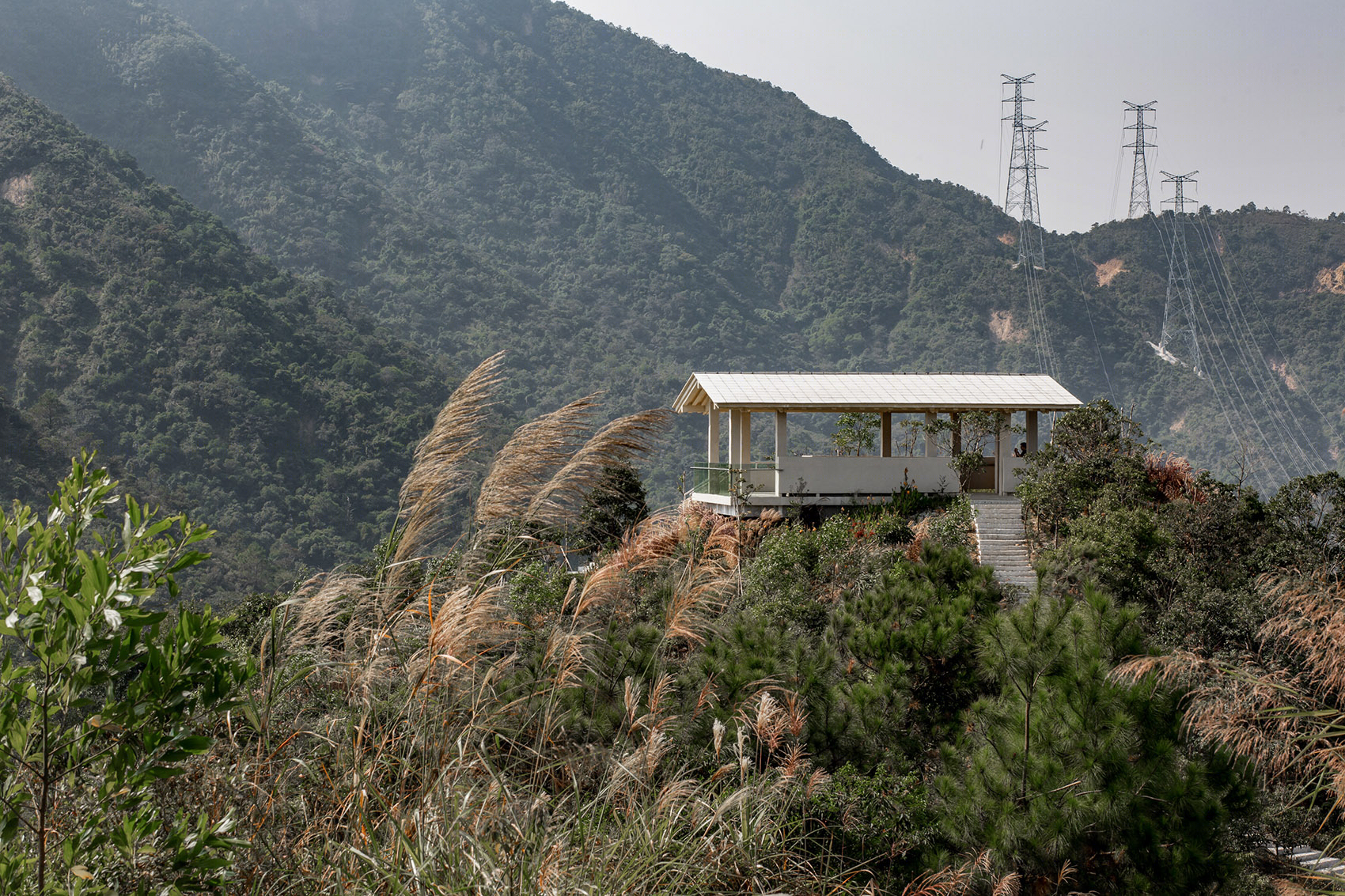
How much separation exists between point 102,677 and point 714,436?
55.0ft

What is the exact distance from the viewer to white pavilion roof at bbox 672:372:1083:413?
665 inches

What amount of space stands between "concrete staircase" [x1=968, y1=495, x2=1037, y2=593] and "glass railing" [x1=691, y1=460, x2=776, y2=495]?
3.46 metres

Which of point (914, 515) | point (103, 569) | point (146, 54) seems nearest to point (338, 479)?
point (914, 515)

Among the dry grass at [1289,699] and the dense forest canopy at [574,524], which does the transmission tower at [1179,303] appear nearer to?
the dense forest canopy at [574,524]

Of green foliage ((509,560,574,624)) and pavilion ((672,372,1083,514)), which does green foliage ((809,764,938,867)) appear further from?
pavilion ((672,372,1083,514))

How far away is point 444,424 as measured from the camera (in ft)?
16.3

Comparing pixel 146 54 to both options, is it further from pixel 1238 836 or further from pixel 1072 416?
pixel 1238 836

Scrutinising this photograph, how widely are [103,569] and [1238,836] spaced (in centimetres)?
707

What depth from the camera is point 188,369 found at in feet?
132

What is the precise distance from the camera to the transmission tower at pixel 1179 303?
67.1 m

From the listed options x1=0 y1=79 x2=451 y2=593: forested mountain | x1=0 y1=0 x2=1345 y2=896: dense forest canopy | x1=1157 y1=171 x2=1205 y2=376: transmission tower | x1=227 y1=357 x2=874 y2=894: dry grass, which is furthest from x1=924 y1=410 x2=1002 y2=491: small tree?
x1=1157 y1=171 x2=1205 y2=376: transmission tower

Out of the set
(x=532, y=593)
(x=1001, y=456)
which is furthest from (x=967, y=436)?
(x=532, y=593)

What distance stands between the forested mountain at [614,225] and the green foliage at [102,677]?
40.7m

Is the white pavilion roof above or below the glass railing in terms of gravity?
above
